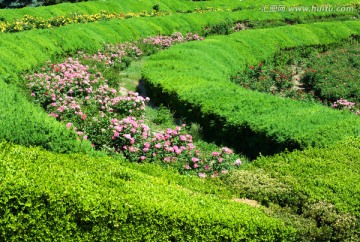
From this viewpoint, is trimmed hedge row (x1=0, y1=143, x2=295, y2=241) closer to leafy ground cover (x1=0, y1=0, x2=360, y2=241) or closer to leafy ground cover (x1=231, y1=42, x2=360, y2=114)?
leafy ground cover (x1=0, y1=0, x2=360, y2=241)

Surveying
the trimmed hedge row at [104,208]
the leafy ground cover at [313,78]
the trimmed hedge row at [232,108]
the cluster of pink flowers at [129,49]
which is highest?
the trimmed hedge row at [104,208]

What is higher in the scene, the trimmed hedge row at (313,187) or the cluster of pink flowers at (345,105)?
the trimmed hedge row at (313,187)

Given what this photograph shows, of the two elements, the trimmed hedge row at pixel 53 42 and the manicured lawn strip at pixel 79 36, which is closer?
the trimmed hedge row at pixel 53 42

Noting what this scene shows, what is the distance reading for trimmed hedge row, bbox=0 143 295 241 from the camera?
5.55m

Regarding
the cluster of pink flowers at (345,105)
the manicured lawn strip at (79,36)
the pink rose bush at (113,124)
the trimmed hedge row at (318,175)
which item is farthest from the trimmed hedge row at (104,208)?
the cluster of pink flowers at (345,105)

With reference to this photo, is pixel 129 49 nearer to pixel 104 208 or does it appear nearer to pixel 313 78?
pixel 313 78

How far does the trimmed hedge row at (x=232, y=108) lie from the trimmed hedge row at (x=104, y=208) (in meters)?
3.37

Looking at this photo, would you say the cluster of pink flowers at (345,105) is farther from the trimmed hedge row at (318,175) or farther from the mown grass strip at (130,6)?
the mown grass strip at (130,6)

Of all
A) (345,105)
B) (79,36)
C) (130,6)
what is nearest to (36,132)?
(345,105)

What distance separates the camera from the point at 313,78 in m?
17.5

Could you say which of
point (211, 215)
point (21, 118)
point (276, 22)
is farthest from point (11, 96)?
point (276, 22)

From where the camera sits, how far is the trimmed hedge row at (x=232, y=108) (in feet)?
32.3

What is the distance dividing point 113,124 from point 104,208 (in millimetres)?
4043

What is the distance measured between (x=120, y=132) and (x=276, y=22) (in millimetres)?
22075
